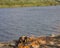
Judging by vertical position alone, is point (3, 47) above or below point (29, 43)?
below

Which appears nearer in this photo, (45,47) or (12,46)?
(45,47)

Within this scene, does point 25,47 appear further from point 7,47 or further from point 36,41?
point 7,47

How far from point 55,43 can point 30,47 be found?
2.51 m

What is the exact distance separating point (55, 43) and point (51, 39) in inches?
48.4

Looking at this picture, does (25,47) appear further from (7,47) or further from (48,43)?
(7,47)

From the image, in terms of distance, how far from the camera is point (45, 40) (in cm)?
1942

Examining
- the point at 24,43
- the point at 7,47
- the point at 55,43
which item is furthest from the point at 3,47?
the point at 55,43

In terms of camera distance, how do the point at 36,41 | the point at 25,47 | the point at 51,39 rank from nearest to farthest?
1. the point at 25,47
2. the point at 36,41
3. the point at 51,39

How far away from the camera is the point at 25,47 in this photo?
1702 cm

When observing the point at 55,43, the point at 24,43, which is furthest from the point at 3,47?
the point at 55,43

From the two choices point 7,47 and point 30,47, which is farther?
point 7,47

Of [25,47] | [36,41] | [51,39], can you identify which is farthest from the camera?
[51,39]

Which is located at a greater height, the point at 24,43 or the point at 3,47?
the point at 24,43

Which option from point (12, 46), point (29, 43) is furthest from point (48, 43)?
point (12, 46)
